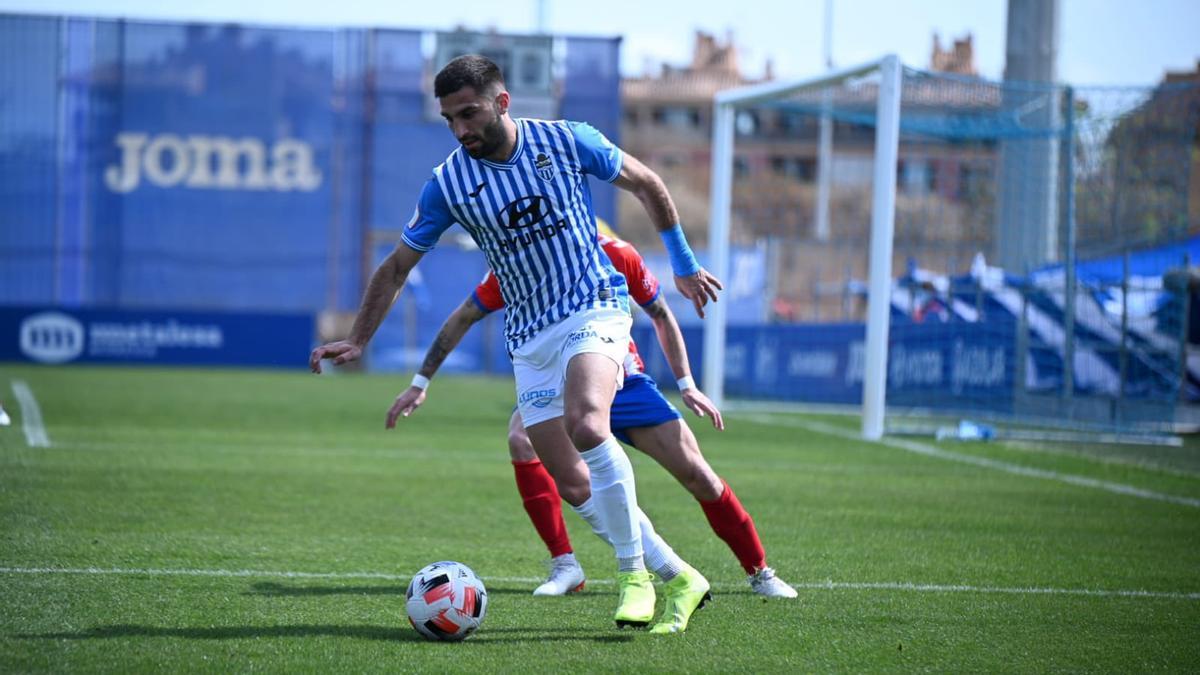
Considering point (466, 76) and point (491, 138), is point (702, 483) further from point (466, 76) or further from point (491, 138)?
point (466, 76)

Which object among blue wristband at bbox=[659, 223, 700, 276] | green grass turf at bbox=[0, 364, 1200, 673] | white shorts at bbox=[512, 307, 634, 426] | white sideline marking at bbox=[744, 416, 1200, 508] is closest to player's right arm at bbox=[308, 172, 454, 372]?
white shorts at bbox=[512, 307, 634, 426]

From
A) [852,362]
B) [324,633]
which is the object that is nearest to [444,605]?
[324,633]

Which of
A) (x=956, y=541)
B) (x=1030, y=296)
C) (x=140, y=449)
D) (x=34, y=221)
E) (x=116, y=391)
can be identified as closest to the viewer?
(x=956, y=541)

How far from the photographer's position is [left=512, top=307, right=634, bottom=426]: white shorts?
5270 millimetres

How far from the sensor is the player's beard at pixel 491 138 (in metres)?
5.17

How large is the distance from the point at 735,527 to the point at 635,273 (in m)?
1.17

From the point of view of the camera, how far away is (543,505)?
6.51 m

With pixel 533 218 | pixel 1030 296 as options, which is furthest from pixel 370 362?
pixel 533 218

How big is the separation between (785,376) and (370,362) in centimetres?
1124

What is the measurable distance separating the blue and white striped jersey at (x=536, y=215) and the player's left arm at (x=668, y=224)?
0.06m

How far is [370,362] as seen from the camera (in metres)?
30.2

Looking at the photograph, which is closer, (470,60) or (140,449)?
(470,60)

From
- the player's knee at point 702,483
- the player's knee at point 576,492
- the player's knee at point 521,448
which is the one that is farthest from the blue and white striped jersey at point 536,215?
the player's knee at point 521,448

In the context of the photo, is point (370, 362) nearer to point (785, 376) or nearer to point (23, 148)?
point (23, 148)
